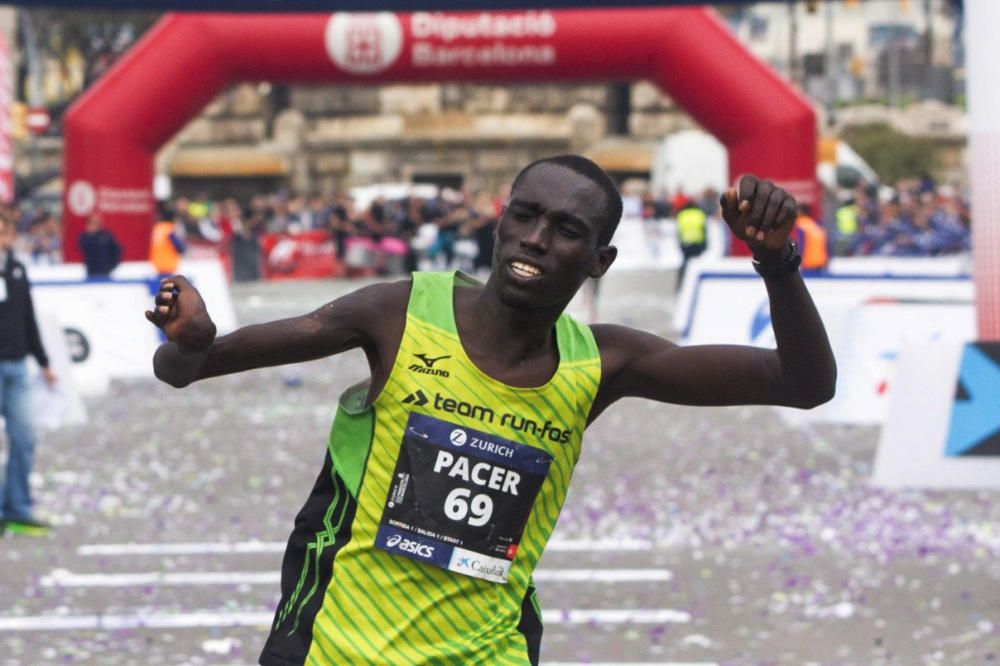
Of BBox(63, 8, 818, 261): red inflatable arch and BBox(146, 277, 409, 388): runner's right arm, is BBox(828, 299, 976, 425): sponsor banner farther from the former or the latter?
BBox(146, 277, 409, 388): runner's right arm

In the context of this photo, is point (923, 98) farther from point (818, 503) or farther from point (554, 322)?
point (554, 322)

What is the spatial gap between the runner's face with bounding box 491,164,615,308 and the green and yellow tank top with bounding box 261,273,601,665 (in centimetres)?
21

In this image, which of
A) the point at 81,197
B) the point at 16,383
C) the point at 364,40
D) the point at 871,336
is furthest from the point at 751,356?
the point at 81,197

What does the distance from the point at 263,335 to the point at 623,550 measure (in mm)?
5950

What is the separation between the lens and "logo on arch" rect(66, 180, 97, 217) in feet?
73.0

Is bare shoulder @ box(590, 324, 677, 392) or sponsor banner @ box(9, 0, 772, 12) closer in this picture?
bare shoulder @ box(590, 324, 677, 392)

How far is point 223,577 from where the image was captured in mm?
8500

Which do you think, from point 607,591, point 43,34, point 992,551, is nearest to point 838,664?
point 607,591

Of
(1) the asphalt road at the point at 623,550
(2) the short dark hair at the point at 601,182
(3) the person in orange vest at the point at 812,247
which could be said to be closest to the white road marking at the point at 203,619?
Answer: (1) the asphalt road at the point at 623,550

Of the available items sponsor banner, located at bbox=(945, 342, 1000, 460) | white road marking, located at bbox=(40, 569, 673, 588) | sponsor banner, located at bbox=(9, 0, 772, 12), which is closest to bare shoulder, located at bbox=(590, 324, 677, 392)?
white road marking, located at bbox=(40, 569, 673, 588)

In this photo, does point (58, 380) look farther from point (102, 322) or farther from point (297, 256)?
point (297, 256)

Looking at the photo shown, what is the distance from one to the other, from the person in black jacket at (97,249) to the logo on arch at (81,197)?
3328 millimetres

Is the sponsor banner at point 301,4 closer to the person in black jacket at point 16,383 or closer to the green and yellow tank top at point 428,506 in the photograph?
the person in black jacket at point 16,383

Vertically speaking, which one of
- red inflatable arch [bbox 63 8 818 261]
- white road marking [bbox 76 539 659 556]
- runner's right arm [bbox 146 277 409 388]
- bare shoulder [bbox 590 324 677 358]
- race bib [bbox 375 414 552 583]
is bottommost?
white road marking [bbox 76 539 659 556]
